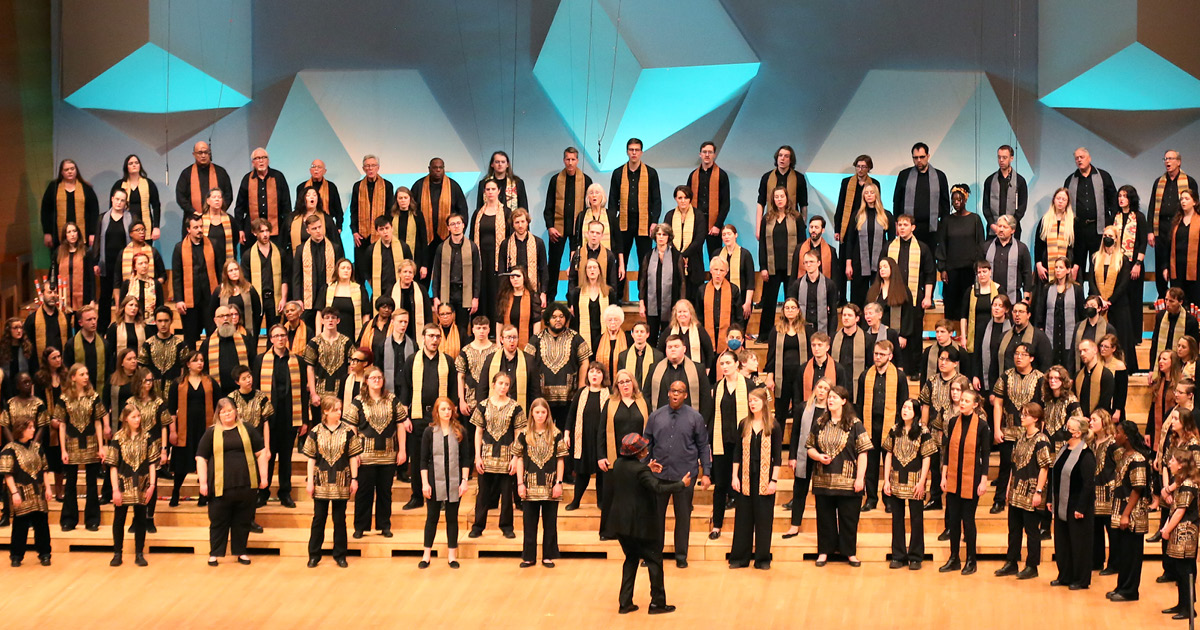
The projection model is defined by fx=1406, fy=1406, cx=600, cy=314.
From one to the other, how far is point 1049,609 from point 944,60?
6299 millimetres

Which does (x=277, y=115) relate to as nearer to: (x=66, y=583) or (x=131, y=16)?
(x=131, y=16)

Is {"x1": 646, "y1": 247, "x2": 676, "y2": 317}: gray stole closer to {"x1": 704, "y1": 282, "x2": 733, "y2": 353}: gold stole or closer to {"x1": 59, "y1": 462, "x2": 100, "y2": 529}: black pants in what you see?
{"x1": 704, "y1": 282, "x2": 733, "y2": 353}: gold stole

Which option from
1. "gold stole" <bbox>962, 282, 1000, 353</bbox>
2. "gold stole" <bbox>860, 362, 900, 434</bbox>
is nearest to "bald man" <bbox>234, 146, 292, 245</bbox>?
"gold stole" <bbox>860, 362, 900, 434</bbox>

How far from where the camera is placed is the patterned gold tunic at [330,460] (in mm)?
8938

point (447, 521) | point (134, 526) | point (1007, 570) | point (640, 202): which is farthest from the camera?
point (640, 202)

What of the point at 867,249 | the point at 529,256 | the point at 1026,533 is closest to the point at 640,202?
the point at 529,256

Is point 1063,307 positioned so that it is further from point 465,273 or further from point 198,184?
point 198,184

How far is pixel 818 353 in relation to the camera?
30.7 feet

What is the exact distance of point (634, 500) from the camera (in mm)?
7586

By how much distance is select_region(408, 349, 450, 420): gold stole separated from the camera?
31.4 feet

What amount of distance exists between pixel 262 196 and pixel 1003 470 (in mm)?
6249

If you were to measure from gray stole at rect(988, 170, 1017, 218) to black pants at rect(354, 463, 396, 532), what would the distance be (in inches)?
212

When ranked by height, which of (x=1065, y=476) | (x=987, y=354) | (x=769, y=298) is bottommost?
(x=1065, y=476)

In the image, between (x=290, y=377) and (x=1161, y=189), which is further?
(x=1161, y=189)
